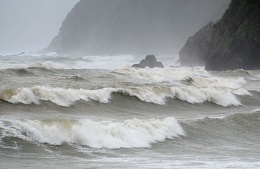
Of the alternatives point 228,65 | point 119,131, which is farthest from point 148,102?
point 228,65

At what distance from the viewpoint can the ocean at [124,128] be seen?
1250 centimetres

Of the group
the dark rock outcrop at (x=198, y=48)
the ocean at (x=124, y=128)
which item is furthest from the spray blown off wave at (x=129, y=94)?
the dark rock outcrop at (x=198, y=48)

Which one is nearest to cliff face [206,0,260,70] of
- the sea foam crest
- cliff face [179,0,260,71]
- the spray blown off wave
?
cliff face [179,0,260,71]

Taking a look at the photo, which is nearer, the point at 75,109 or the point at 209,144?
the point at 209,144

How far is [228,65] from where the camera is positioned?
181 feet

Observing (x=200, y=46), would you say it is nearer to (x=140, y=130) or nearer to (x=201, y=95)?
(x=201, y=95)

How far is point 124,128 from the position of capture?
1566cm

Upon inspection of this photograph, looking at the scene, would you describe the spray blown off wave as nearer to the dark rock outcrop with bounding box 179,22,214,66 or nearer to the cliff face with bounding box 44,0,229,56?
the dark rock outcrop with bounding box 179,22,214,66

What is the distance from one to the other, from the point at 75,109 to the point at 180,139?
551 centimetres

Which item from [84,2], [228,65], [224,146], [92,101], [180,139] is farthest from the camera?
[84,2]

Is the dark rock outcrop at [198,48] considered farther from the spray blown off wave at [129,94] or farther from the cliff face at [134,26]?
the spray blown off wave at [129,94]

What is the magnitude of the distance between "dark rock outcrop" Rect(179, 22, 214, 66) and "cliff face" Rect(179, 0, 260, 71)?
9192mm

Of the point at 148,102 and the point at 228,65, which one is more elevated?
the point at 228,65

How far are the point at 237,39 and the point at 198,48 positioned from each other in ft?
59.4
